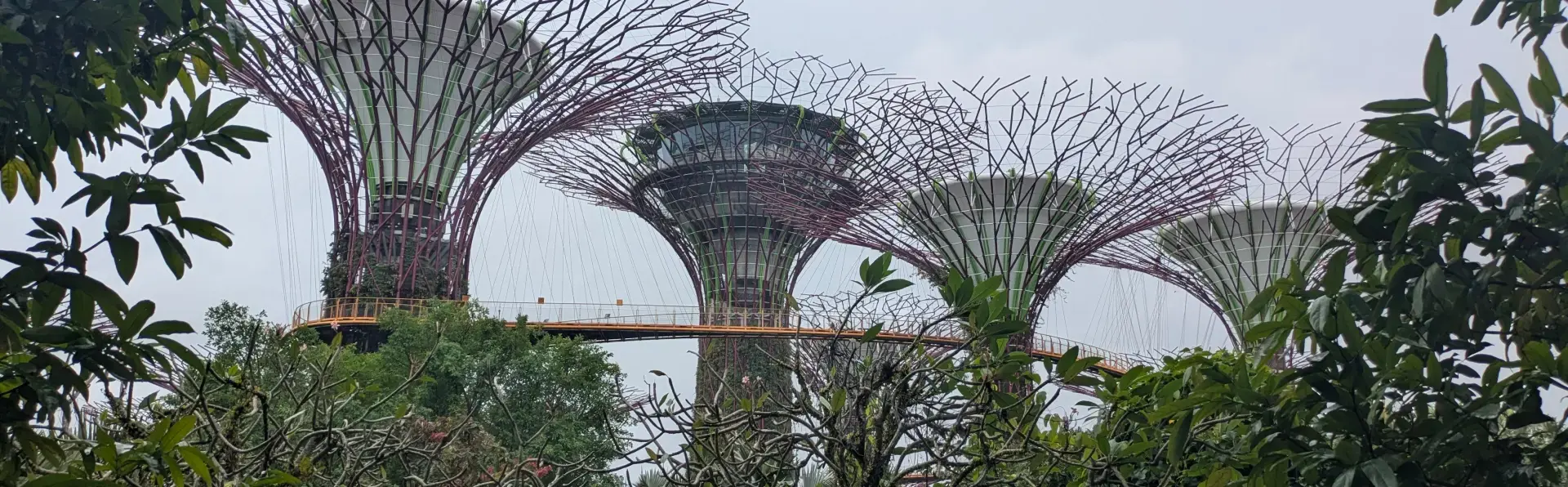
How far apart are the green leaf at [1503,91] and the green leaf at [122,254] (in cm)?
244

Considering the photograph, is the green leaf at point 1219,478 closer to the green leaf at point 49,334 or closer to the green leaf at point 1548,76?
the green leaf at point 1548,76

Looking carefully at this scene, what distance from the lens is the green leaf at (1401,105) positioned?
7.51 feet

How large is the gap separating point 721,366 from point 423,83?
13.9m

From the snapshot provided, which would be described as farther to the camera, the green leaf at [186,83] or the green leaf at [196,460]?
the green leaf at [186,83]

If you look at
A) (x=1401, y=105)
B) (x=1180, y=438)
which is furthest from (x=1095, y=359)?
(x=1401, y=105)

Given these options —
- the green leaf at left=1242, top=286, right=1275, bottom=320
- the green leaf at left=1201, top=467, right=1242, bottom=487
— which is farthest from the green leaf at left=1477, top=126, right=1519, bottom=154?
the green leaf at left=1201, top=467, right=1242, bottom=487

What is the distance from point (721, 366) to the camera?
34.8 m

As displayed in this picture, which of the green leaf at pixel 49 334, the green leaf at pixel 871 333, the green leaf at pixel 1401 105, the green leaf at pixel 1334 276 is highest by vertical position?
the green leaf at pixel 1401 105

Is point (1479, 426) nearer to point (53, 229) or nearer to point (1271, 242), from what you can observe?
point (53, 229)

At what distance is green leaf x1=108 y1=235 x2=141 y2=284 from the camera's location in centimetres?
210

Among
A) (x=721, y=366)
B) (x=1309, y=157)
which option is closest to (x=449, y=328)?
(x=721, y=366)

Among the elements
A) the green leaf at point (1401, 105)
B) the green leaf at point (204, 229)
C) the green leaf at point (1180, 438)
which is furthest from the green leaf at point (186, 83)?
the green leaf at point (1401, 105)

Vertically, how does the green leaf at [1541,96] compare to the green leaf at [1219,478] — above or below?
above

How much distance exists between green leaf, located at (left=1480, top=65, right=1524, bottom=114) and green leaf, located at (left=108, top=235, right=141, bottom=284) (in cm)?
244
